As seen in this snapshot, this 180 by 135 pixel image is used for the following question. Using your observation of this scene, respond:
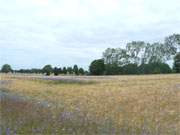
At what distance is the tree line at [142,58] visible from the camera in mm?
133125

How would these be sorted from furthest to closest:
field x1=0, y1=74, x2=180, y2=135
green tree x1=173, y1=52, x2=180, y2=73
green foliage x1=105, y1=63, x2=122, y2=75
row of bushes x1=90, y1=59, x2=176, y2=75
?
1. green foliage x1=105, y1=63, x2=122, y2=75
2. row of bushes x1=90, y1=59, x2=176, y2=75
3. green tree x1=173, y1=52, x2=180, y2=73
4. field x1=0, y1=74, x2=180, y2=135

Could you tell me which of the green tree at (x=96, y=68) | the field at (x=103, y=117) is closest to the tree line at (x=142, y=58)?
the green tree at (x=96, y=68)

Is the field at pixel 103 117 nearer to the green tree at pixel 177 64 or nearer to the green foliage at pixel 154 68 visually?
the green tree at pixel 177 64

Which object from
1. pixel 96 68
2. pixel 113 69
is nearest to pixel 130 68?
pixel 113 69

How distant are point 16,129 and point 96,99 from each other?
15.1 metres

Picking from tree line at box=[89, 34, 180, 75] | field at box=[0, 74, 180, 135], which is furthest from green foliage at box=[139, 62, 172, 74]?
field at box=[0, 74, 180, 135]

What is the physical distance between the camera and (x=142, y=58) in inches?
5940

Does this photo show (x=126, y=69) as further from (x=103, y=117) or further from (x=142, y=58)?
(x=103, y=117)

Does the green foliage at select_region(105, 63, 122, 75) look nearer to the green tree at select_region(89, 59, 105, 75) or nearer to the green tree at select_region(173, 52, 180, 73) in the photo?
the green tree at select_region(89, 59, 105, 75)

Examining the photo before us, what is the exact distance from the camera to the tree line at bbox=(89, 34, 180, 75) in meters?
133

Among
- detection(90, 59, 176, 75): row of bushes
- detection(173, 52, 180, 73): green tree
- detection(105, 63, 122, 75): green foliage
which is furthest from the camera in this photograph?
detection(105, 63, 122, 75): green foliage

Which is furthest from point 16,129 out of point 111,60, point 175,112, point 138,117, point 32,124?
point 111,60

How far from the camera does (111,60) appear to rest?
147750 mm

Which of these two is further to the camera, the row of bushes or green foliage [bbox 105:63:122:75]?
green foliage [bbox 105:63:122:75]
